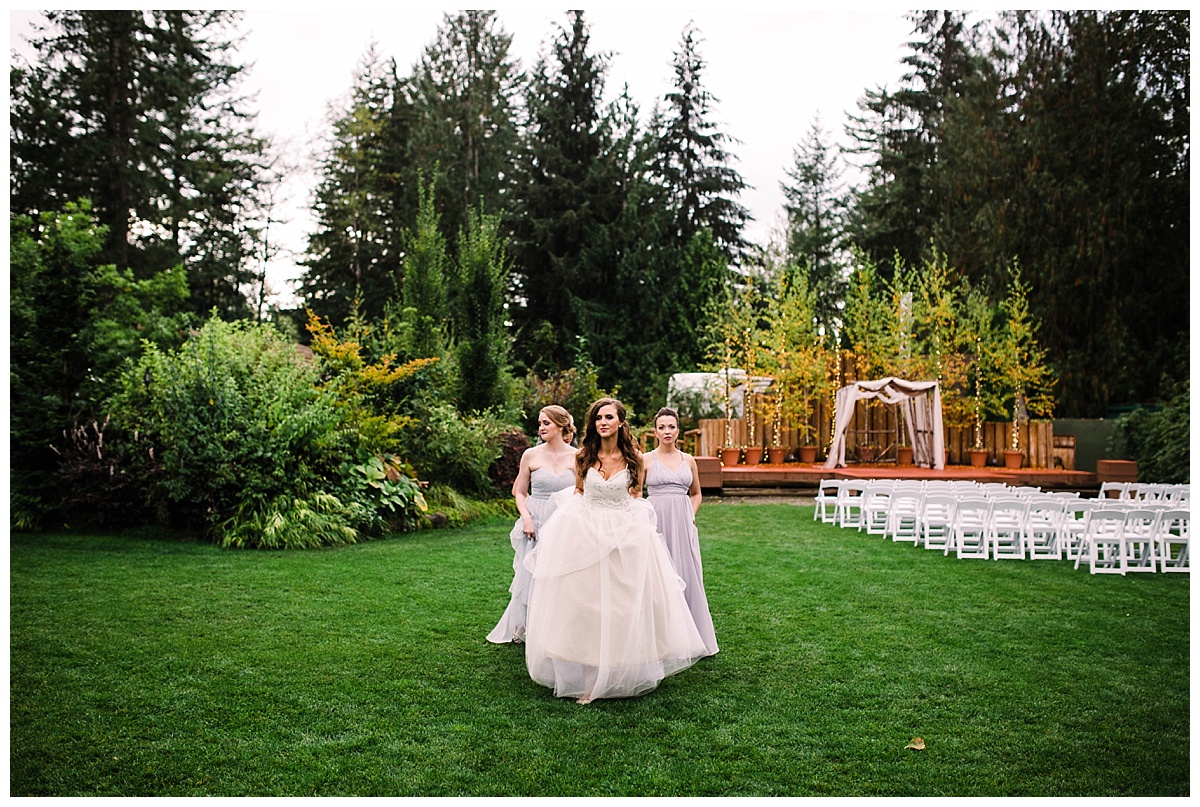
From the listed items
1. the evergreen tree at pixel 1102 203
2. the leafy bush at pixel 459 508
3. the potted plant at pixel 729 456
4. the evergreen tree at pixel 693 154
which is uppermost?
the evergreen tree at pixel 693 154

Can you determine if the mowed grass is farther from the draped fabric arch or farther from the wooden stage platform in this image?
the draped fabric arch

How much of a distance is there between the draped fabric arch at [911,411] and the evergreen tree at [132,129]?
739 inches

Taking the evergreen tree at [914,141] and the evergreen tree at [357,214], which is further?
the evergreen tree at [914,141]

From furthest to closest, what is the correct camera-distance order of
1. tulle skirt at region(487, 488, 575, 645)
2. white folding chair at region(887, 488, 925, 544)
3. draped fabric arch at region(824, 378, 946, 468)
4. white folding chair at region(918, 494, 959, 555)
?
1. draped fabric arch at region(824, 378, 946, 468)
2. white folding chair at region(887, 488, 925, 544)
3. white folding chair at region(918, 494, 959, 555)
4. tulle skirt at region(487, 488, 575, 645)

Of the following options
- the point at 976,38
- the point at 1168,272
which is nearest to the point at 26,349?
the point at 1168,272

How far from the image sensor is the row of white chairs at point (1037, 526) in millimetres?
9750

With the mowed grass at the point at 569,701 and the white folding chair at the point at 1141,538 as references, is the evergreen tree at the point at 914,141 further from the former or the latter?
the mowed grass at the point at 569,701

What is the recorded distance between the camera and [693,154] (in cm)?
3631

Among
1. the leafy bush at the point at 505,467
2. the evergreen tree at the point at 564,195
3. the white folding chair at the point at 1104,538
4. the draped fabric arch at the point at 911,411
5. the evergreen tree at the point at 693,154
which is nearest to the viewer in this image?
the white folding chair at the point at 1104,538

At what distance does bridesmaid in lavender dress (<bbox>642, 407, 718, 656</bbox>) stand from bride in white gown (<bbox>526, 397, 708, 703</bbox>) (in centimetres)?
75

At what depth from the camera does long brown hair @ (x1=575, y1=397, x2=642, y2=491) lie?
5.57 m

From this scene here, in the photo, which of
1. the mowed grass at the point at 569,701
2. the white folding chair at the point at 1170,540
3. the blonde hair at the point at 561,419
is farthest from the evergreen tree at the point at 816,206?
the blonde hair at the point at 561,419

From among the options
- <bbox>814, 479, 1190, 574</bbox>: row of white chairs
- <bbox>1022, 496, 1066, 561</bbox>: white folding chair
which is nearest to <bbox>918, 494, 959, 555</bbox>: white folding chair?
<bbox>814, 479, 1190, 574</bbox>: row of white chairs

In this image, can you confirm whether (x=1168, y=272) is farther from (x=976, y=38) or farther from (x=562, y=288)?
(x=562, y=288)
